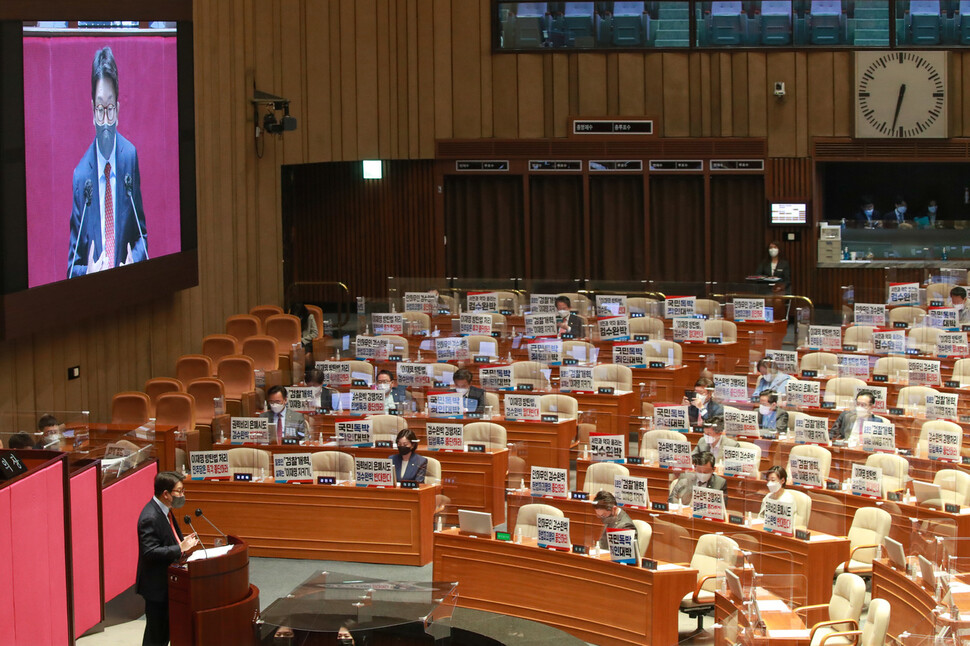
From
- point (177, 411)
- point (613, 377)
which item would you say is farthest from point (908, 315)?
point (177, 411)

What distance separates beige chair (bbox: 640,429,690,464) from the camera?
436 inches

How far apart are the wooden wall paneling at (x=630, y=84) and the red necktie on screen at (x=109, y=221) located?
881 centimetres

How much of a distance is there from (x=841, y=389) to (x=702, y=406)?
4.78 ft

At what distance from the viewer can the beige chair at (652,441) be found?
11062 millimetres

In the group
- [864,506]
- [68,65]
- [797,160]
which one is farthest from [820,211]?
[68,65]

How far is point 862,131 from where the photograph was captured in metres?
18.8

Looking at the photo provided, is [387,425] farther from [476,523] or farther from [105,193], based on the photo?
[105,193]

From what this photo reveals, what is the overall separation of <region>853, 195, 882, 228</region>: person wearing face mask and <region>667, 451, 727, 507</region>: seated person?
31.0 feet

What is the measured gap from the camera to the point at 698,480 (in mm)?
10086

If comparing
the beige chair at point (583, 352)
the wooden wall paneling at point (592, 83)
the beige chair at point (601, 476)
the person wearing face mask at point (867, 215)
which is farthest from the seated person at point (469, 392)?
the person wearing face mask at point (867, 215)

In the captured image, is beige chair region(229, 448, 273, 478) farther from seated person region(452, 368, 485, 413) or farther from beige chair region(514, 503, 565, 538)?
beige chair region(514, 503, 565, 538)

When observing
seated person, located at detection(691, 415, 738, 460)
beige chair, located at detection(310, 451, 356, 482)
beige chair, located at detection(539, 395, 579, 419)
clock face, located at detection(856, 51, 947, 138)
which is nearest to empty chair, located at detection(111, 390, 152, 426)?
beige chair, located at detection(310, 451, 356, 482)

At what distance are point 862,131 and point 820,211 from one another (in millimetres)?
1308

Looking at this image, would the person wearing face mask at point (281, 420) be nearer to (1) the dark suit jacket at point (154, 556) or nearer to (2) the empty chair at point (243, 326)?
(2) the empty chair at point (243, 326)
